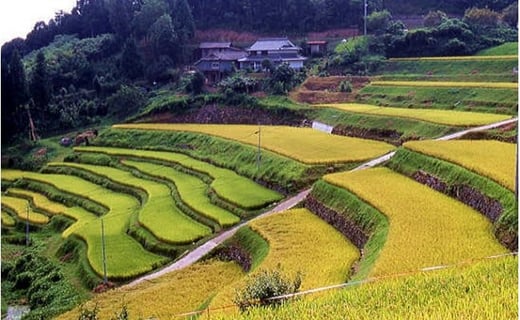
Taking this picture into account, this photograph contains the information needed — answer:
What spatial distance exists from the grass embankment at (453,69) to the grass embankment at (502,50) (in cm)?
147

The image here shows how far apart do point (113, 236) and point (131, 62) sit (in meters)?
27.6

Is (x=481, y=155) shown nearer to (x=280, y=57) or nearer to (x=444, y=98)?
(x=444, y=98)

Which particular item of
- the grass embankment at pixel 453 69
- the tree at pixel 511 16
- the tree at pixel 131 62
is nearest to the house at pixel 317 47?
the grass embankment at pixel 453 69

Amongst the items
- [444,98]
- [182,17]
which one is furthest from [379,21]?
[444,98]

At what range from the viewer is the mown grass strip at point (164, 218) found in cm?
1975

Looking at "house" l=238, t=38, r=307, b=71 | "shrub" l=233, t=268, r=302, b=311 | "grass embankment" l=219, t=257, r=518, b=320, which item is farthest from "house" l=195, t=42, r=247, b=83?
"grass embankment" l=219, t=257, r=518, b=320

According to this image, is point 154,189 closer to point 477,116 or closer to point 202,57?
point 477,116

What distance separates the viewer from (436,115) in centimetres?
2739

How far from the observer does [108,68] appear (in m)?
47.9

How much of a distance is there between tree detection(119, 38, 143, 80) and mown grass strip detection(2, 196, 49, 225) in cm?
1859

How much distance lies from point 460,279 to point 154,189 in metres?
17.4

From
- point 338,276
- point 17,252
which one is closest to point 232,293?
point 338,276

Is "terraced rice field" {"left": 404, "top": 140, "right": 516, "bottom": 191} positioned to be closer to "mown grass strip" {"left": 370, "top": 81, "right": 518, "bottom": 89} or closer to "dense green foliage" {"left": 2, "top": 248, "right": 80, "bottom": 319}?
"mown grass strip" {"left": 370, "top": 81, "right": 518, "bottom": 89}

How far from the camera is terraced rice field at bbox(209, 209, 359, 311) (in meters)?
13.5
